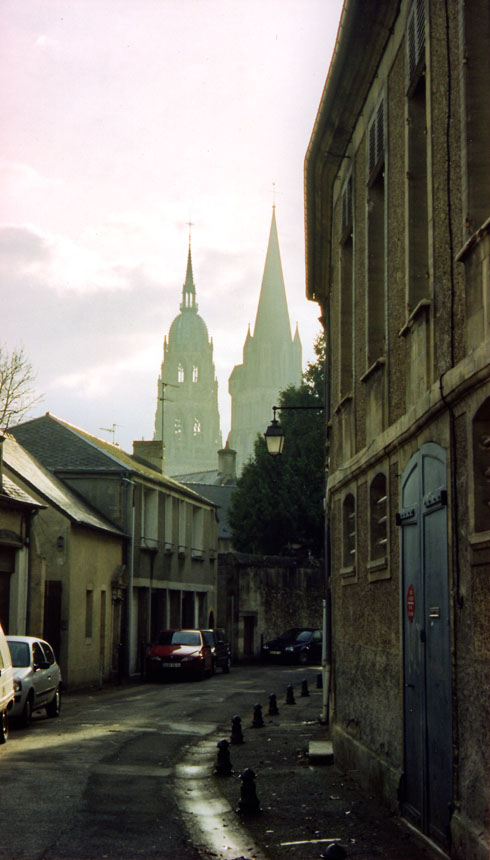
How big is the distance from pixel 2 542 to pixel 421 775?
1787 centimetres

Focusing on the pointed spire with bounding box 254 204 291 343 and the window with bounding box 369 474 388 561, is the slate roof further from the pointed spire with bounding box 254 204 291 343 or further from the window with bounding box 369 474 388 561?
the pointed spire with bounding box 254 204 291 343

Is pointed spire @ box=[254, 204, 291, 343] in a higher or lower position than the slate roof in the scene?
higher

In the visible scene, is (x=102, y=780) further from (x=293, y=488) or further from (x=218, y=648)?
(x=293, y=488)

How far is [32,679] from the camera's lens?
18.3m

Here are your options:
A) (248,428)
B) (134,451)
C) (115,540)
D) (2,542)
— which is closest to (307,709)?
(2,542)

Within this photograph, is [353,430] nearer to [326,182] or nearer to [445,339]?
[326,182]

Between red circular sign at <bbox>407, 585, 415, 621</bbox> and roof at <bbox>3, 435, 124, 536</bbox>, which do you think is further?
roof at <bbox>3, 435, 124, 536</bbox>

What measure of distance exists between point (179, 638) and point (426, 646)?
26084 mm

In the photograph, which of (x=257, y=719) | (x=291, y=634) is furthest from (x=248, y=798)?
(x=291, y=634)

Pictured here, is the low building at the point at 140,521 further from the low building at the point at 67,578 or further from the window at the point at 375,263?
the window at the point at 375,263

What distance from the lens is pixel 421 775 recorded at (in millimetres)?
8805

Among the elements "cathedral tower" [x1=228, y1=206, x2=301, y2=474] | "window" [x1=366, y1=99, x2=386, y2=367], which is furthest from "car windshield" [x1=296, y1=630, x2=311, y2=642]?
"cathedral tower" [x1=228, y1=206, x2=301, y2=474]

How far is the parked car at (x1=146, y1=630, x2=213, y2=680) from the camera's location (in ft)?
109

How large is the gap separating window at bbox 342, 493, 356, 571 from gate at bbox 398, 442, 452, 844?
403 cm
